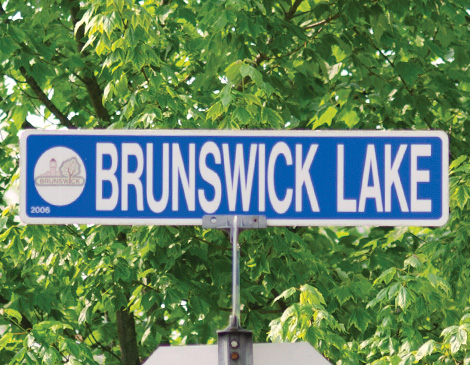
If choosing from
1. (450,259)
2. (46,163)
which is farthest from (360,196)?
(450,259)

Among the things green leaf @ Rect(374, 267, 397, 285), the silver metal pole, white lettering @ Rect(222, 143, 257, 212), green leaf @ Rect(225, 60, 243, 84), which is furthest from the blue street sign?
green leaf @ Rect(225, 60, 243, 84)

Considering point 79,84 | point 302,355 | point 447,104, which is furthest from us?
point 79,84

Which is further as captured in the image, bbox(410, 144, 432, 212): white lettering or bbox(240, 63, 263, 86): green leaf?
bbox(240, 63, 263, 86): green leaf

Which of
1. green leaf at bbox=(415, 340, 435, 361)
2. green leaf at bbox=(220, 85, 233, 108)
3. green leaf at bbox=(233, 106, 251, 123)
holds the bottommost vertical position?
green leaf at bbox=(415, 340, 435, 361)

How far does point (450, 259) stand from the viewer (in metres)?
5.50

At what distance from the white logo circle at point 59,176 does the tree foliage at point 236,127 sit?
101 inches

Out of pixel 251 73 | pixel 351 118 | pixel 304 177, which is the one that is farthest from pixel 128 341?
pixel 304 177

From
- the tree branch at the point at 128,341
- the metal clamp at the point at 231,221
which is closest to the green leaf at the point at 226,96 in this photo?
the tree branch at the point at 128,341

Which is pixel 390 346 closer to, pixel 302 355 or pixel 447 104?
pixel 447 104

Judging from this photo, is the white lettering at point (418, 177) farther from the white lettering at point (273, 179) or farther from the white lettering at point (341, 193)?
the white lettering at point (273, 179)

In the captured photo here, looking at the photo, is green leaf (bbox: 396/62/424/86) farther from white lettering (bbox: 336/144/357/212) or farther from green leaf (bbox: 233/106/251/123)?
white lettering (bbox: 336/144/357/212)

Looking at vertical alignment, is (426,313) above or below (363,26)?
below

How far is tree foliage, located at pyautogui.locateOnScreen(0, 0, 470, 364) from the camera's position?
507cm

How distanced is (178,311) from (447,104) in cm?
285
